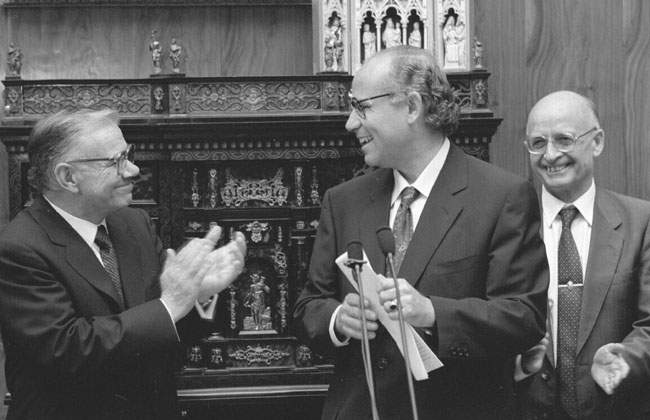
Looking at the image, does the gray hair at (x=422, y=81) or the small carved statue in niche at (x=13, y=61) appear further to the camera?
the small carved statue in niche at (x=13, y=61)

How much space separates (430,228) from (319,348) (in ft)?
1.56

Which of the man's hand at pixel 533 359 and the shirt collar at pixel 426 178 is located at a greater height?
the shirt collar at pixel 426 178

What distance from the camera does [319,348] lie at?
2891mm

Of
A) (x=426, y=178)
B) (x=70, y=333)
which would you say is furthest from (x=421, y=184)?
(x=70, y=333)

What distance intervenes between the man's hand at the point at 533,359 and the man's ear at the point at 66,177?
1.47 m

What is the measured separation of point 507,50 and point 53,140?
9.97ft

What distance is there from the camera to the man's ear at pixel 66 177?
3.05 metres

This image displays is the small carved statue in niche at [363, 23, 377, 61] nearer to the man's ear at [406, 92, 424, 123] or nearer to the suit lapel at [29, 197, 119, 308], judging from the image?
the man's ear at [406, 92, 424, 123]

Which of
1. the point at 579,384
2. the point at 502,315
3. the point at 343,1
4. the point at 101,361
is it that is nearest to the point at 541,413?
the point at 579,384

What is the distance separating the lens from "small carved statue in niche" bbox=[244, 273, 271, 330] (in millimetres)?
4703

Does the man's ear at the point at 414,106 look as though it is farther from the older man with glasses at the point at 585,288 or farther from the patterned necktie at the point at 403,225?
the older man with glasses at the point at 585,288

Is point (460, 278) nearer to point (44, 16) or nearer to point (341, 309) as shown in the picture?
point (341, 309)

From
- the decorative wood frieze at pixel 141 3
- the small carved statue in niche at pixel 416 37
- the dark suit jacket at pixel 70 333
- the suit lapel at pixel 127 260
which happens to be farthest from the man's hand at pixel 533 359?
the decorative wood frieze at pixel 141 3

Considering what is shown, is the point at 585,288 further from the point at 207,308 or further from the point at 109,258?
the point at 109,258
